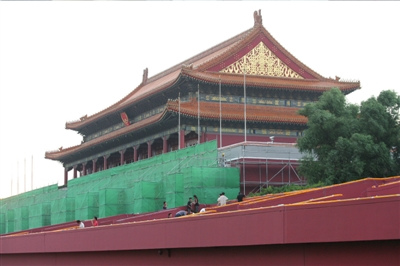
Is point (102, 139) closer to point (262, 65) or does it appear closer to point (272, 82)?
point (262, 65)

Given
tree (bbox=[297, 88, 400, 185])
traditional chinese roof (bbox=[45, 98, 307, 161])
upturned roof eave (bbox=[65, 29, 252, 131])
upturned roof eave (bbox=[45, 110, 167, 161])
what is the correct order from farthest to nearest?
1. upturned roof eave (bbox=[65, 29, 252, 131])
2. upturned roof eave (bbox=[45, 110, 167, 161])
3. traditional chinese roof (bbox=[45, 98, 307, 161])
4. tree (bbox=[297, 88, 400, 185])

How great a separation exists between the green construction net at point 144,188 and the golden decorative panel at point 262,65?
9.93 meters

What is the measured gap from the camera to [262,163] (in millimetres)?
35719

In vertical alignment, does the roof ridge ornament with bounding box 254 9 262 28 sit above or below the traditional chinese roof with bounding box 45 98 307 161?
above

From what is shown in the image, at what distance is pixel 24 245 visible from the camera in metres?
26.5

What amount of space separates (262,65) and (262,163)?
1421 centimetres

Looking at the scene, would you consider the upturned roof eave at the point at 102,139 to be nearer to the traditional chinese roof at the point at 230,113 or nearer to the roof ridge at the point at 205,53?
the traditional chinese roof at the point at 230,113

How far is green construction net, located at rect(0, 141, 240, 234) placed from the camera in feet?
112

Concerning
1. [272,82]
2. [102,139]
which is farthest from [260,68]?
[102,139]

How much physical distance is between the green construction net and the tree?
4720mm

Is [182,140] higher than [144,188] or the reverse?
higher

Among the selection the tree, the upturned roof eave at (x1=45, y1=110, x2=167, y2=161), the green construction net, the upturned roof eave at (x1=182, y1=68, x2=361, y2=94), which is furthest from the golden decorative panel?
the tree

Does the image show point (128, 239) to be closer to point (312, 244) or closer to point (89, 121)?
point (312, 244)

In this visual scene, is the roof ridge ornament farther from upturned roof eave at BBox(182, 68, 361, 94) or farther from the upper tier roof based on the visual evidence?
upturned roof eave at BBox(182, 68, 361, 94)
